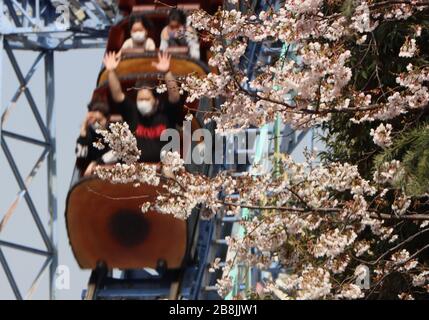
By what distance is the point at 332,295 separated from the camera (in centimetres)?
770

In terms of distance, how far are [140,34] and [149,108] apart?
1.17 m

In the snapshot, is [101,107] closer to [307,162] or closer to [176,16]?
[176,16]

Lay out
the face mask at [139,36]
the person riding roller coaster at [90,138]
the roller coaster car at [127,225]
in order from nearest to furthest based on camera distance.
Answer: the person riding roller coaster at [90,138], the roller coaster car at [127,225], the face mask at [139,36]

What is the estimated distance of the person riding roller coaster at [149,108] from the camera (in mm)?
17781

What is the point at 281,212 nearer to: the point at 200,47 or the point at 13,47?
the point at 200,47

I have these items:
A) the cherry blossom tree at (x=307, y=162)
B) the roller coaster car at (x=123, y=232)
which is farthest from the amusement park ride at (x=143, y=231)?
the cherry blossom tree at (x=307, y=162)

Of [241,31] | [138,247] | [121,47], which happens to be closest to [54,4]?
[121,47]

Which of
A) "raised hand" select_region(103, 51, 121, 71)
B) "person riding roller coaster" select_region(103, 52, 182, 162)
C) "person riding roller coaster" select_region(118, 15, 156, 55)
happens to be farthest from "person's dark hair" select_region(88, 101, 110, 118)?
"person riding roller coaster" select_region(118, 15, 156, 55)

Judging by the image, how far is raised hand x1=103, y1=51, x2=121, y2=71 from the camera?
59.8 ft

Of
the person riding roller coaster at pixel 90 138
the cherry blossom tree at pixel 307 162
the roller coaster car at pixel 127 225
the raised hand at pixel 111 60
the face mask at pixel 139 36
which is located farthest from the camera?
the face mask at pixel 139 36

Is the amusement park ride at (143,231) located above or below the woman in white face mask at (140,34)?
below

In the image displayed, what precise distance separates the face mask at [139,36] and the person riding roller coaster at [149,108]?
1.35ft

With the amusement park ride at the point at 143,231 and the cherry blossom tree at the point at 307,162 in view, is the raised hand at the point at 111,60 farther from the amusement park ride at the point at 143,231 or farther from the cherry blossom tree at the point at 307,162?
the cherry blossom tree at the point at 307,162

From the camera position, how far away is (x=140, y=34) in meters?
18.3
